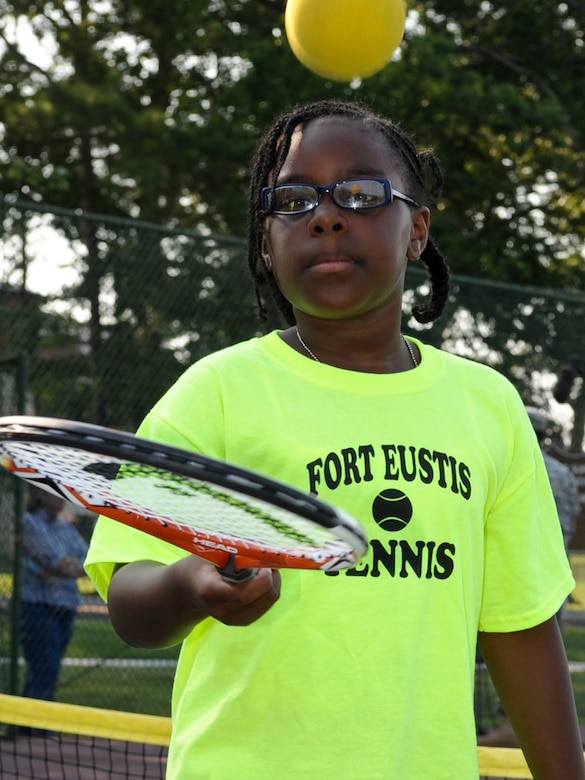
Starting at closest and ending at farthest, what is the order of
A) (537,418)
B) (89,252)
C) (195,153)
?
(537,418) < (89,252) < (195,153)

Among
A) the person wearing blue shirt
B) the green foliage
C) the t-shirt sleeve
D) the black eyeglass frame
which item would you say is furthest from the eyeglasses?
the green foliage

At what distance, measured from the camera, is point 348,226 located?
2334mm

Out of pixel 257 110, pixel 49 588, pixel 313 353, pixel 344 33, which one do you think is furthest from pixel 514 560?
pixel 257 110

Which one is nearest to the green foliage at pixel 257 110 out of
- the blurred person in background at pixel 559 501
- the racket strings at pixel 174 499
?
the blurred person in background at pixel 559 501

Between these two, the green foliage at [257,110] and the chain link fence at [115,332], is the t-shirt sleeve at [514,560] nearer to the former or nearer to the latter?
the chain link fence at [115,332]

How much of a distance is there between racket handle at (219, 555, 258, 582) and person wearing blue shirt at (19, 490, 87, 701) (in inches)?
263

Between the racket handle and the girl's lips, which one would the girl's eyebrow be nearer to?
the girl's lips

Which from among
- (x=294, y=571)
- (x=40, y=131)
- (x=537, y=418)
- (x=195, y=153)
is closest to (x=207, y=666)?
(x=294, y=571)

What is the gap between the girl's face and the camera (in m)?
2.32

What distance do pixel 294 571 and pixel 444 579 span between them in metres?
0.26

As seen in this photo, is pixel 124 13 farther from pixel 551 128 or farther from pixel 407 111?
pixel 551 128

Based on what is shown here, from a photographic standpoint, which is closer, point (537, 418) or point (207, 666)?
point (207, 666)

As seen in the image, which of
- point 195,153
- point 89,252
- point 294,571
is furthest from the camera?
point 195,153

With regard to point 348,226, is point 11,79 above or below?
above
